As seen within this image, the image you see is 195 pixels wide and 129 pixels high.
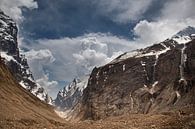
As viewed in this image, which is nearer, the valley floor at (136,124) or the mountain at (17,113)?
the valley floor at (136,124)

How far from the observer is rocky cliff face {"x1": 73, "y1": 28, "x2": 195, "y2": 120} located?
500 ft

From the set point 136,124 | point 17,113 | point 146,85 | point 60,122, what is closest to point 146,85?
point 146,85

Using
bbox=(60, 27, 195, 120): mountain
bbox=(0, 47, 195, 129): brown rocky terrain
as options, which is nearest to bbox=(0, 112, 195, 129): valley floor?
bbox=(0, 47, 195, 129): brown rocky terrain

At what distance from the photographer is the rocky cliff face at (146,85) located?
500 ft

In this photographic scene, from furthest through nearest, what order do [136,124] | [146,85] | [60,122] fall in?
[146,85] < [60,122] < [136,124]

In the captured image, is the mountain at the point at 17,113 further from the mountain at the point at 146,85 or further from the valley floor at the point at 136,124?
the mountain at the point at 146,85

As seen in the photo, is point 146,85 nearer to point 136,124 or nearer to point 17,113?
point 17,113

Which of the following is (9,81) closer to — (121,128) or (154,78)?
(121,128)

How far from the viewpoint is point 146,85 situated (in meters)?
179

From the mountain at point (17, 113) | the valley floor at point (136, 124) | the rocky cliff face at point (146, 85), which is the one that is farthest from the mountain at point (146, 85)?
the valley floor at point (136, 124)

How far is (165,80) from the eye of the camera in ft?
566

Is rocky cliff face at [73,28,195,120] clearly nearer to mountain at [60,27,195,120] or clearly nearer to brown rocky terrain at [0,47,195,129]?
mountain at [60,27,195,120]

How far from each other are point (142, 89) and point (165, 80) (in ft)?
36.1

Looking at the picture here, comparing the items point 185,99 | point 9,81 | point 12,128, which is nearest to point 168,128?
point 12,128
